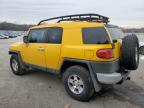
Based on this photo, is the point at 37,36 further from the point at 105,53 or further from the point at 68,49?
the point at 105,53

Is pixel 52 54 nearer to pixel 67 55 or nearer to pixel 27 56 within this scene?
pixel 67 55

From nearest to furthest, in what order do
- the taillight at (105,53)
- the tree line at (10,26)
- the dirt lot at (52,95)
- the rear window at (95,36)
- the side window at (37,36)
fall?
1. the taillight at (105,53)
2. the rear window at (95,36)
3. the dirt lot at (52,95)
4. the side window at (37,36)
5. the tree line at (10,26)

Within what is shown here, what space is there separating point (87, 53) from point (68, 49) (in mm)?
620

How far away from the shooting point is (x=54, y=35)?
5664 millimetres

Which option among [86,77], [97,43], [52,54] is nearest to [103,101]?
[86,77]

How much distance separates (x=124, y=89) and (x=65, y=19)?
2.61 metres

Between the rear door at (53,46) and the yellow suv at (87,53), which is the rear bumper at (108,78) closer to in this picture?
the yellow suv at (87,53)

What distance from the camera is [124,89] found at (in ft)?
19.2

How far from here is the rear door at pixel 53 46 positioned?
17.8 ft

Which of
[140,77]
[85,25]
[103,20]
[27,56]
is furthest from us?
[140,77]

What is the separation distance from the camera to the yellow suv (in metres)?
4.55

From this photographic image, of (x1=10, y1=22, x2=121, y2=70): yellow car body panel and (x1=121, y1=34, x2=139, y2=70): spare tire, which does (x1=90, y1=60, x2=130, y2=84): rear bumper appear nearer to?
(x1=10, y1=22, x2=121, y2=70): yellow car body panel

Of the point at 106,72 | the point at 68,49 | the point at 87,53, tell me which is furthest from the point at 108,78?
the point at 68,49

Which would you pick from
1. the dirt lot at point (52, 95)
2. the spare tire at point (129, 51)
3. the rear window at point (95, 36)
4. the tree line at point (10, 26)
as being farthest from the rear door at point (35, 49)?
the tree line at point (10, 26)
